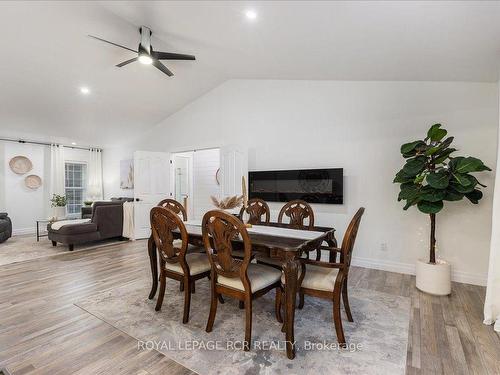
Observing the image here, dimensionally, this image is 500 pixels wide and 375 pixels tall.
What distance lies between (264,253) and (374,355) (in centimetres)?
107

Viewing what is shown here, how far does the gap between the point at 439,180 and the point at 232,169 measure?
11.0 feet

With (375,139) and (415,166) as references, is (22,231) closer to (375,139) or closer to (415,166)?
(375,139)

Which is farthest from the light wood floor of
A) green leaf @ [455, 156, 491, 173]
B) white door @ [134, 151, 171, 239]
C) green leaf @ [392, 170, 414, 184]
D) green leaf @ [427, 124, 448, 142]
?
white door @ [134, 151, 171, 239]

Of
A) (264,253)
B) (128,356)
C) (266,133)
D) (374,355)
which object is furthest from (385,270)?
(128,356)

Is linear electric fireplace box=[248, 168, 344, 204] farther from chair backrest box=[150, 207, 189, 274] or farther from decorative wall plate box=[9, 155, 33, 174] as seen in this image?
decorative wall plate box=[9, 155, 33, 174]

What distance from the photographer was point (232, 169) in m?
5.10

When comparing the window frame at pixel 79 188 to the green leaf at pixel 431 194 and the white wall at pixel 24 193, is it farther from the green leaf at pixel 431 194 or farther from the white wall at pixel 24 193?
the green leaf at pixel 431 194

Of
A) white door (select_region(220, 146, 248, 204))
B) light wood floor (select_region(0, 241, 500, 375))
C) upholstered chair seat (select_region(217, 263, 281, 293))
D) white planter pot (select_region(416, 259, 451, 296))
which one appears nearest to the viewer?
light wood floor (select_region(0, 241, 500, 375))

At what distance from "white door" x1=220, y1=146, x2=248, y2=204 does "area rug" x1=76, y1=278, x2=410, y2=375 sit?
8.22 feet

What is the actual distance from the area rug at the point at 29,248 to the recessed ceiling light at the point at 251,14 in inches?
193

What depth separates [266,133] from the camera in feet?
15.8

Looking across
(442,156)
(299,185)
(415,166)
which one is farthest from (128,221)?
(442,156)

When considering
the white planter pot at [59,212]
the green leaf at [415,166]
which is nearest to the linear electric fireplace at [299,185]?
the green leaf at [415,166]

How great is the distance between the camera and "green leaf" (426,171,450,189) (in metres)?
2.70
